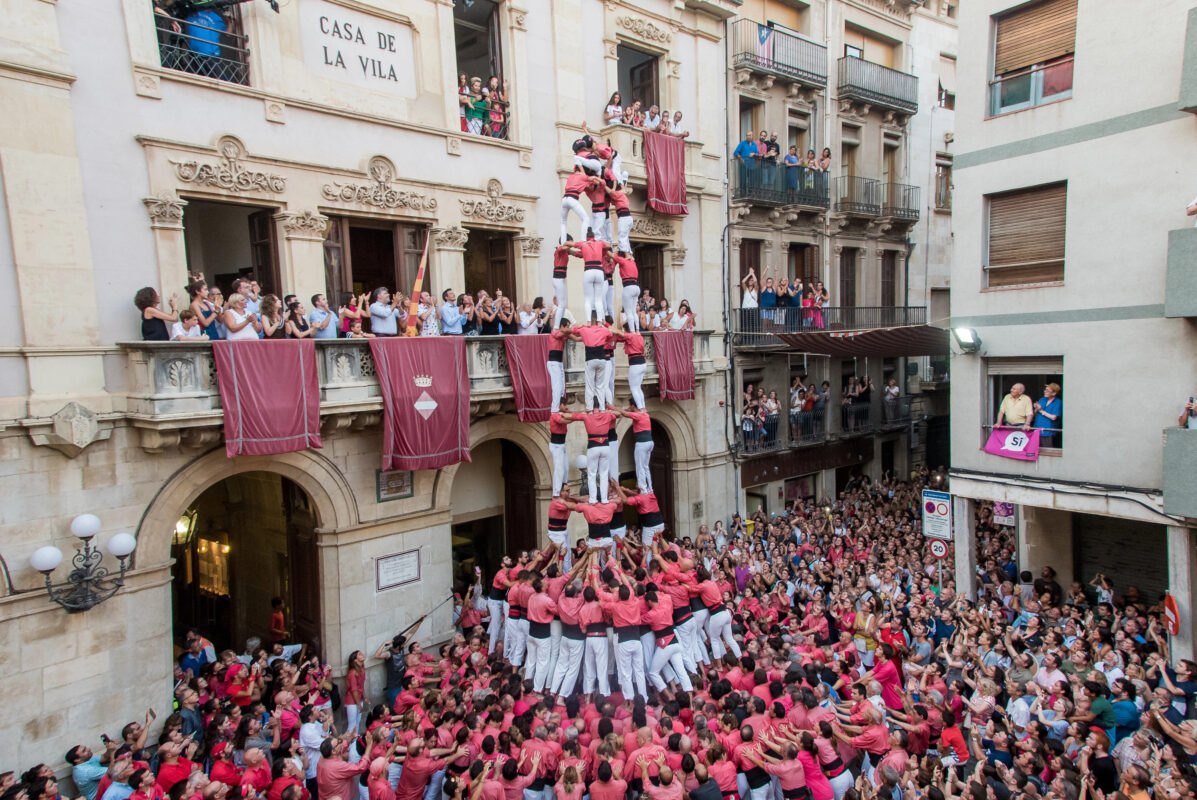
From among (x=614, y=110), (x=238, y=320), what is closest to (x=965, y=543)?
(x=614, y=110)

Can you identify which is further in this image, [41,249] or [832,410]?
[832,410]

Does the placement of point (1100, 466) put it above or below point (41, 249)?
below

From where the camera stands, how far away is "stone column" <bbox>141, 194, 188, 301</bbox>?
1245cm

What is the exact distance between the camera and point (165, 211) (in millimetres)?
12508

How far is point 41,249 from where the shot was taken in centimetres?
1124

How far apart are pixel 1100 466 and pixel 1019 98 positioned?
7.13 metres

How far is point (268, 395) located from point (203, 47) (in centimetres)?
644

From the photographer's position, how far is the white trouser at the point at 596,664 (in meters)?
11.3

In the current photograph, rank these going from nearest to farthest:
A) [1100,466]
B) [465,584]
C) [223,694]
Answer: [223,694], [1100,466], [465,584]

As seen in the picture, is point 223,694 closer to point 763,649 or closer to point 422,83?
point 763,649

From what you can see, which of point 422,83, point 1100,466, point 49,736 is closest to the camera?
point 49,736

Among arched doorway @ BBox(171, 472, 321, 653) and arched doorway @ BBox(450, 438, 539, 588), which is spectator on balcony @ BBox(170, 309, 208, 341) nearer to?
arched doorway @ BBox(171, 472, 321, 653)

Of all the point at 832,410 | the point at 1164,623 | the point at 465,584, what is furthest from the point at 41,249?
the point at 832,410

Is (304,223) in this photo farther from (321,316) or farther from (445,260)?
(445,260)
